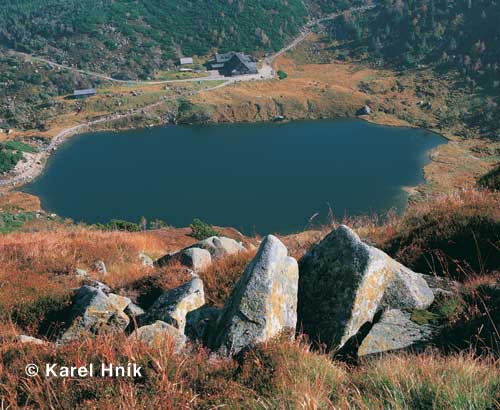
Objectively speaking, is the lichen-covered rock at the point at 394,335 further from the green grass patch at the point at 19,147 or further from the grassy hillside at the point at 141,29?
the grassy hillside at the point at 141,29

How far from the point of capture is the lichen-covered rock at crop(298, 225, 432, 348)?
709 cm

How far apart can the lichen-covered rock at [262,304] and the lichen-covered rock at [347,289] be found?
1.38ft

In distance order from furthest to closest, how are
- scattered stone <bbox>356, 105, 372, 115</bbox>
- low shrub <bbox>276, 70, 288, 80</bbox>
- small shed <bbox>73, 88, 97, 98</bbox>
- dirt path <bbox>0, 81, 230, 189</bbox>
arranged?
low shrub <bbox>276, 70, 288, 80</bbox> < small shed <bbox>73, 88, 97, 98</bbox> < scattered stone <bbox>356, 105, 372, 115</bbox> < dirt path <bbox>0, 81, 230, 189</bbox>

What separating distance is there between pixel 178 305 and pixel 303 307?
2285mm

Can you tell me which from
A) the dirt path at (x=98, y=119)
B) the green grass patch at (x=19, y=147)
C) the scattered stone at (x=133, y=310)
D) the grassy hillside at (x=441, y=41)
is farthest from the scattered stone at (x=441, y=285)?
the grassy hillside at (x=441, y=41)

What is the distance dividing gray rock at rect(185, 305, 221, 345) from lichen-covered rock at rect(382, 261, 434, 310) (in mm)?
2898

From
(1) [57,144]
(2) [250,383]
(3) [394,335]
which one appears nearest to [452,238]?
(3) [394,335]

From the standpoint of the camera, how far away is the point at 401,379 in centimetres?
437

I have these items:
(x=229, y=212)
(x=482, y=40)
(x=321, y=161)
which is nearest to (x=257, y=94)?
(x=321, y=161)

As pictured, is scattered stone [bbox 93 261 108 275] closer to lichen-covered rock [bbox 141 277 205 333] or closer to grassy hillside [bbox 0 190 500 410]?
grassy hillside [bbox 0 190 500 410]

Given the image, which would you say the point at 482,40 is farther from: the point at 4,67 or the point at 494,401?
the point at 494,401

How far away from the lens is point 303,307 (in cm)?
767

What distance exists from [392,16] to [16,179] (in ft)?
381

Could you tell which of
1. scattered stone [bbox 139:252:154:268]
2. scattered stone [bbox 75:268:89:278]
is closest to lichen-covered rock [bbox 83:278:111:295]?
scattered stone [bbox 75:268:89:278]
